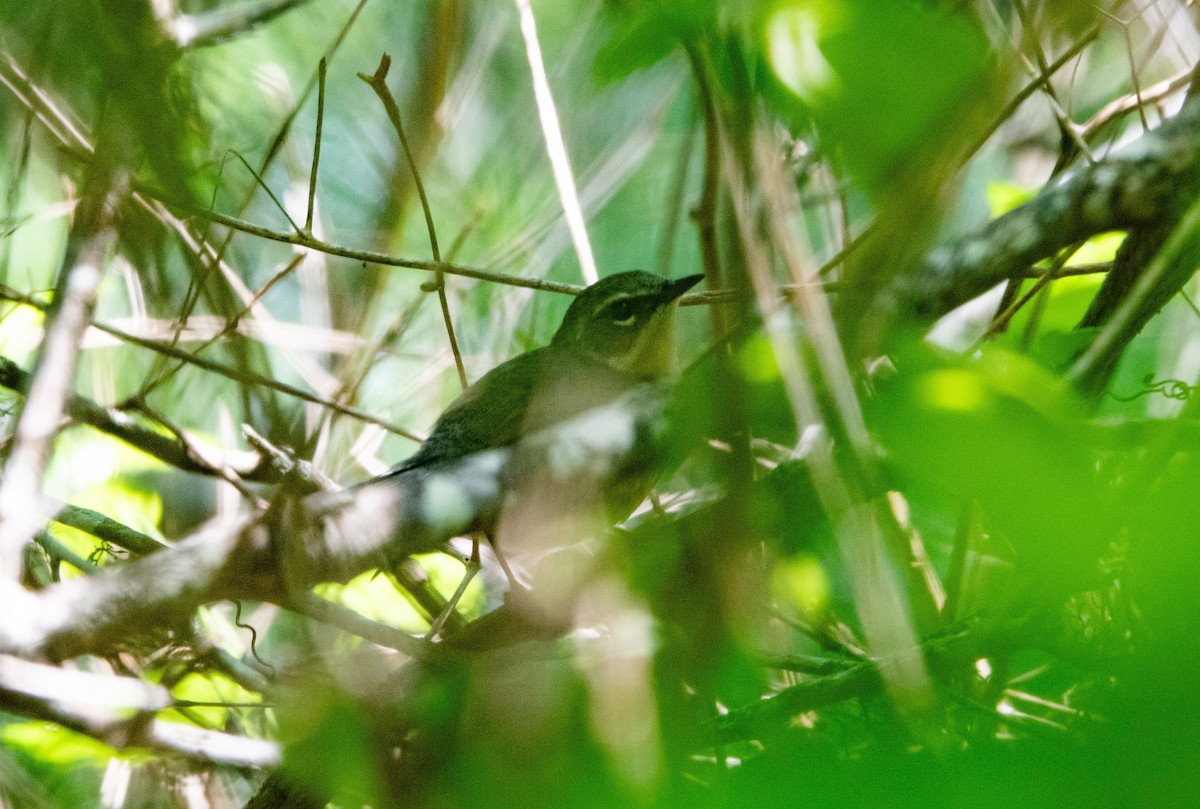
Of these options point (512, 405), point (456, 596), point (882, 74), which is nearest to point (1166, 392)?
point (882, 74)

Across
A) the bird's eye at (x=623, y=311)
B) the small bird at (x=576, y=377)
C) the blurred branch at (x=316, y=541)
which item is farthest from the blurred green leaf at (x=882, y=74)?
the bird's eye at (x=623, y=311)

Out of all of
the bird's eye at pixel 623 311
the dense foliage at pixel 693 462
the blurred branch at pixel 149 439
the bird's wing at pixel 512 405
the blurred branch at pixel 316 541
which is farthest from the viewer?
the bird's eye at pixel 623 311

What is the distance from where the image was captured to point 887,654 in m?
1.05

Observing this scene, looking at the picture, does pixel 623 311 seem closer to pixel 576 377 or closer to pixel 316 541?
pixel 576 377

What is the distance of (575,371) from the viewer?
3.39m

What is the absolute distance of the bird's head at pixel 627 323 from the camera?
3365 millimetres

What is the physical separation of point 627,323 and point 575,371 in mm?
321

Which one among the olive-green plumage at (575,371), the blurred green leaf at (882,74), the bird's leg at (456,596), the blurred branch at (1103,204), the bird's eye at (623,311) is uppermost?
the bird's eye at (623,311)

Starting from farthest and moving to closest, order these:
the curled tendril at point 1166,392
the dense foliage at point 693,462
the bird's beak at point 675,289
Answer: the bird's beak at point 675,289
the curled tendril at point 1166,392
the dense foliage at point 693,462

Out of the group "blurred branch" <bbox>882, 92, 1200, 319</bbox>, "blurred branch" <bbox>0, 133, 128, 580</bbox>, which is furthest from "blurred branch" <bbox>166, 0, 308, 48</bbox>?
Result: "blurred branch" <bbox>882, 92, 1200, 319</bbox>

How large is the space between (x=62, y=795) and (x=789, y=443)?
96.2 inches

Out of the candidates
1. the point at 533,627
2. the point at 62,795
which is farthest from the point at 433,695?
the point at 62,795

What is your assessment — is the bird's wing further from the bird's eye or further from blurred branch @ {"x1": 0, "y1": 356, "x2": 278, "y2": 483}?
blurred branch @ {"x1": 0, "y1": 356, "x2": 278, "y2": 483}

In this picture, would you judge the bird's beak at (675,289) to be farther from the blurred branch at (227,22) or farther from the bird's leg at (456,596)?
the blurred branch at (227,22)
